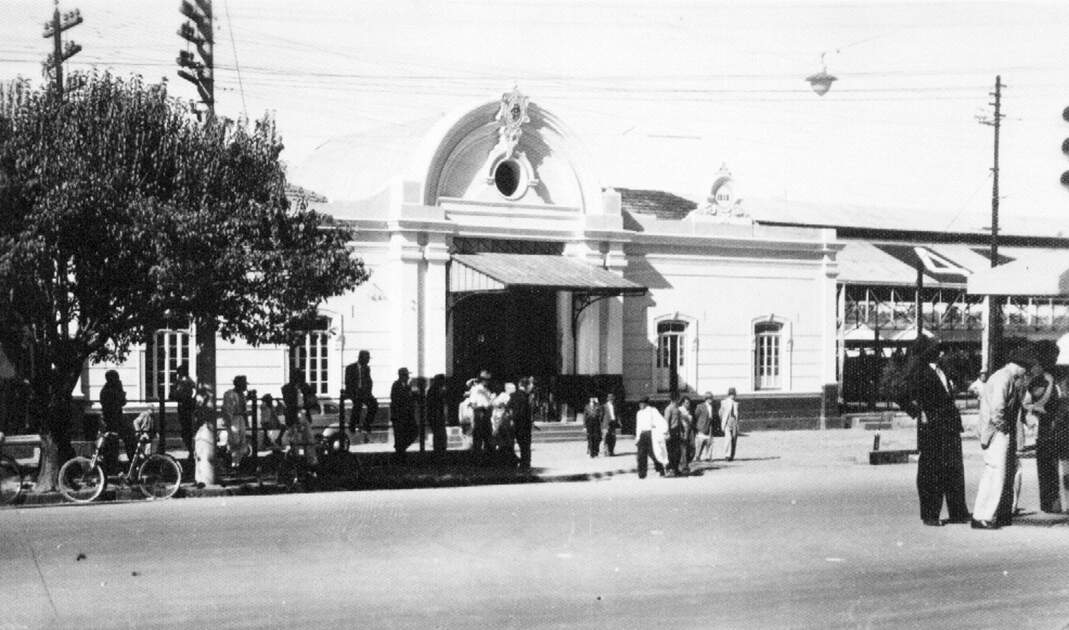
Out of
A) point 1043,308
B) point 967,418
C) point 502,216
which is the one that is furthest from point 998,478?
point 1043,308

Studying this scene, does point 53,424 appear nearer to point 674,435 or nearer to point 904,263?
point 674,435

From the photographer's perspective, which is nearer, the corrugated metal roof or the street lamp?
the street lamp

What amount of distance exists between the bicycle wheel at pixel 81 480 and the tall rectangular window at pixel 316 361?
10014mm

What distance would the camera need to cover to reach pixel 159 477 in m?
16.6

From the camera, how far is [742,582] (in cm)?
951

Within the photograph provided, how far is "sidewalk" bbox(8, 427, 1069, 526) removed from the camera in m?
17.5

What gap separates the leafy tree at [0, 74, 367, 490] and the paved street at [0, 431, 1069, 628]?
8.40ft

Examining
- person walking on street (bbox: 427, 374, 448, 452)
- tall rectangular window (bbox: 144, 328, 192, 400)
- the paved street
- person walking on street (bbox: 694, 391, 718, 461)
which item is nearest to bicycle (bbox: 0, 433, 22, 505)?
the paved street

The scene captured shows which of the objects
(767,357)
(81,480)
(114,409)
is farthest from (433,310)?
(81,480)

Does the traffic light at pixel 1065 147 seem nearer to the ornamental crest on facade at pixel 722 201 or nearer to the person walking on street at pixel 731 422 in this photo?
the person walking on street at pixel 731 422

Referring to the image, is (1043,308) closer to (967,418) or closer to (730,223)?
(967,418)

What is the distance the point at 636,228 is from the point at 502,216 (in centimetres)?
379

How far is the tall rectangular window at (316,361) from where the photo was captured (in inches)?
1037

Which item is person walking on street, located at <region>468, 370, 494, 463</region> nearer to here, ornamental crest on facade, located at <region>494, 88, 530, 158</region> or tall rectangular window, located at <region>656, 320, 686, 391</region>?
ornamental crest on facade, located at <region>494, 88, 530, 158</region>
